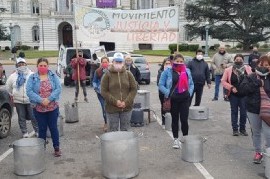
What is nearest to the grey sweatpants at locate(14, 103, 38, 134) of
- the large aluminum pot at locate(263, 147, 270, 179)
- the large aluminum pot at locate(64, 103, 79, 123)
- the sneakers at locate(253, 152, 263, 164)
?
the large aluminum pot at locate(64, 103, 79, 123)

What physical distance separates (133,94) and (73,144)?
75.1 inches

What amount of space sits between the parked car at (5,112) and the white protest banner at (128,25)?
378cm

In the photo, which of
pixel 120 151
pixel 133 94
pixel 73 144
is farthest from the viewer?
pixel 73 144

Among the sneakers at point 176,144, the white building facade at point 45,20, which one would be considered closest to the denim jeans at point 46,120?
the sneakers at point 176,144

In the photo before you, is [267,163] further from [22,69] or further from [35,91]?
[22,69]

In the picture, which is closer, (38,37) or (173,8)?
(173,8)

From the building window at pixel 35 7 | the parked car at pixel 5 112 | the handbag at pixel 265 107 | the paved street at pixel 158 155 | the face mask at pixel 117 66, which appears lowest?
the paved street at pixel 158 155

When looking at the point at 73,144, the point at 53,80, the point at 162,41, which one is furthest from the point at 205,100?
the point at 53,80

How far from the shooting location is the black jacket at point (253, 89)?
587 cm

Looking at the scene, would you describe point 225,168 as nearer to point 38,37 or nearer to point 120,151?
point 120,151

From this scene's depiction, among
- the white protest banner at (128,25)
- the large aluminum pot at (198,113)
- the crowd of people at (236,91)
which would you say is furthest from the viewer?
the white protest banner at (128,25)

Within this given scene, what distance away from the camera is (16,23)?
7038 cm

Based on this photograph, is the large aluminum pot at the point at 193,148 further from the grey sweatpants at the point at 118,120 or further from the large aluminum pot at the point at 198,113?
the large aluminum pot at the point at 198,113

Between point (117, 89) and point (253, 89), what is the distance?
86.6 inches
